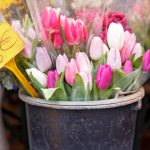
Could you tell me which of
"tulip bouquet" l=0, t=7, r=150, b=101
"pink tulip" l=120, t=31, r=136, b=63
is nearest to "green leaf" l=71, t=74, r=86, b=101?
"tulip bouquet" l=0, t=7, r=150, b=101

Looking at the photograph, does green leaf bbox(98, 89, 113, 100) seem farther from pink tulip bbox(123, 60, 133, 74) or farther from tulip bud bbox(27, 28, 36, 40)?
tulip bud bbox(27, 28, 36, 40)

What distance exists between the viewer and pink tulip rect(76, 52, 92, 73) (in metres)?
0.63

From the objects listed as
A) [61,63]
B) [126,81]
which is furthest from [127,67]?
[61,63]

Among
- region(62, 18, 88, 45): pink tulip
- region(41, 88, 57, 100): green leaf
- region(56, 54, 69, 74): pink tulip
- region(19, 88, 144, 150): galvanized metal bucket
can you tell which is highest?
region(62, 18, 88, 45): pink tulip

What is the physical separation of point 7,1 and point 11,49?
0.12m

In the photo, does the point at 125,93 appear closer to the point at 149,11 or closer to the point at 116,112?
the point at 116,112

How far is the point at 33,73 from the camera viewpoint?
644 millimetres

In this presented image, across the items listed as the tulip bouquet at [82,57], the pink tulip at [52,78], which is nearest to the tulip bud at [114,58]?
the tulip bouquet at [82,57]

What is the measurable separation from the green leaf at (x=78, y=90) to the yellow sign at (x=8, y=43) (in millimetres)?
130

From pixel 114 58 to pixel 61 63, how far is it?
10 centimetres

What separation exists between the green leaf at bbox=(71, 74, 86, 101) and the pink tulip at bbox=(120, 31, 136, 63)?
0.35ft

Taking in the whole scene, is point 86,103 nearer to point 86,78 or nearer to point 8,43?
point 86,78

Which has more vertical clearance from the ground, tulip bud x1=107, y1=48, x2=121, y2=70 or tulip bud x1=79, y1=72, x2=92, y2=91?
tulip bud x1=107, y1=48, x2=121, y2=70

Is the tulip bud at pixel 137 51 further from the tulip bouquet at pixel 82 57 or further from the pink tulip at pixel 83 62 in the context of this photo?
the pink tulip at pixel 83 62
